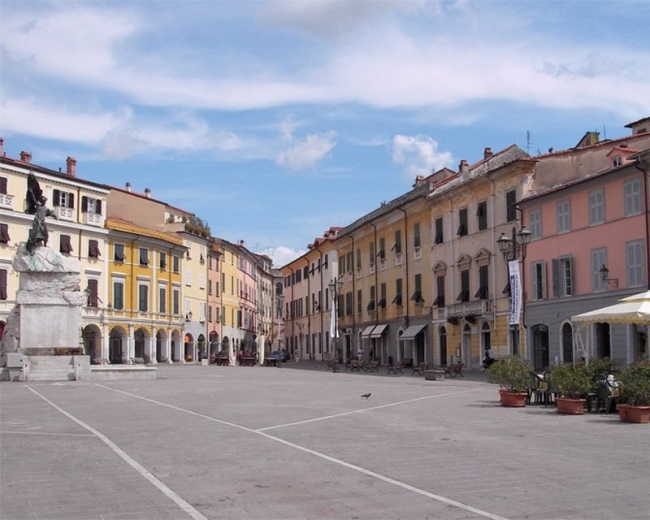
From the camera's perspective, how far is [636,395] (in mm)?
15711

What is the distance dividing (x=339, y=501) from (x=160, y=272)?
214 ft

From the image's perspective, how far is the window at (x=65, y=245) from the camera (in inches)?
2430


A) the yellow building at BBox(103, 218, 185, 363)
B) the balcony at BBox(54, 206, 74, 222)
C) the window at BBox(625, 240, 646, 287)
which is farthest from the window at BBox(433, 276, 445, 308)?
the balcony at BBox(54, 206, 74, 222)

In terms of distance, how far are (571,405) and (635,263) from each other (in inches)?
713

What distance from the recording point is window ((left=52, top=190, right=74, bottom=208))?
61.4 m

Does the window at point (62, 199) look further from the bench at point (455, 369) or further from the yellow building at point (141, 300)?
the bench at point (455, 369)

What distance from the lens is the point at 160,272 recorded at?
71938mm

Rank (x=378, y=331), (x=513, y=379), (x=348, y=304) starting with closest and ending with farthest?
(x=513, y=379)
(x=378, y=331)
(x=348, y=304)

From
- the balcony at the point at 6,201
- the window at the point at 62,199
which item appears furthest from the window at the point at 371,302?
the balcony at the point at 6,201

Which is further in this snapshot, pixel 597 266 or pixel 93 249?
pixel 93 249

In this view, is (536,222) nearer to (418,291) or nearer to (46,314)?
(418,291)

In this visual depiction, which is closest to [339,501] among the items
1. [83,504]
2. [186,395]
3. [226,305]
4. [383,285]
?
[83,504]

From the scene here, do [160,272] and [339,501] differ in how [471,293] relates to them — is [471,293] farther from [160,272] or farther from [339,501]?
[339,501]

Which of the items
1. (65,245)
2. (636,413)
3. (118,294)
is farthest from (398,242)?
(636,413)
